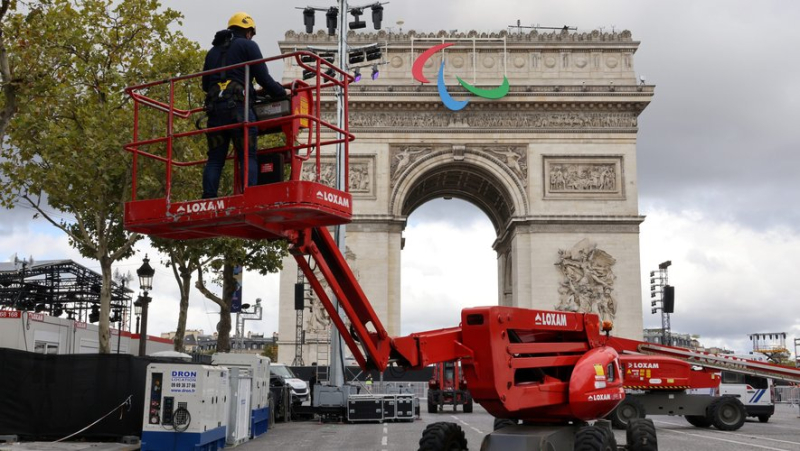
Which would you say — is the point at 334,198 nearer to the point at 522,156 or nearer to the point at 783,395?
the point at 522,156

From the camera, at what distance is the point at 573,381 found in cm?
871

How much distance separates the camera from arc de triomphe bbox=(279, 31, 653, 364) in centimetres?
4016

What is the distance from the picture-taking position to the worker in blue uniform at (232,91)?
7.45m

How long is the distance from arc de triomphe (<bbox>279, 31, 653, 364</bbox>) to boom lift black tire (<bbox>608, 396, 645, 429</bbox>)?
1936 centimetres

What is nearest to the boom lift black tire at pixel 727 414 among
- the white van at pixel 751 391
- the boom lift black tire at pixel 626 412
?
the boom lift black tire at pixel 626 412

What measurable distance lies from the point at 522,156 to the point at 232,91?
3471 cm

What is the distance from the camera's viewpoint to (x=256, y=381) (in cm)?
1884

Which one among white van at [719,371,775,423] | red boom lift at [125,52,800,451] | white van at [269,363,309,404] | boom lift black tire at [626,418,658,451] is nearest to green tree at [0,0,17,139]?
red boom lift at [125,52,800,451]

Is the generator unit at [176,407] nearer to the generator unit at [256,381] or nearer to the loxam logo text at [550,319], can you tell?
the generator unit at [256,381]

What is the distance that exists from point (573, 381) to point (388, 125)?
33.6 meters

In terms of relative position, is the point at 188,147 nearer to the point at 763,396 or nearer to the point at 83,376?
the point at 83,376

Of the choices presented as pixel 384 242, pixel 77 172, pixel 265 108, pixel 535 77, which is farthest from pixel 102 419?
pixel 535 77

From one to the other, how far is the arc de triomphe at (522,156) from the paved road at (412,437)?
16553 millimetres

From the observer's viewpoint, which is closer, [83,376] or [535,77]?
[83,376]
